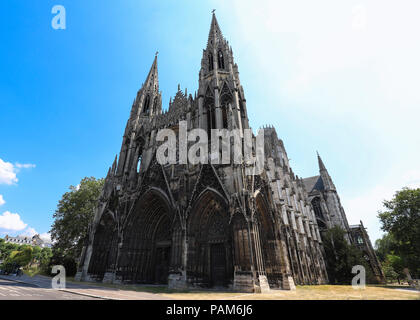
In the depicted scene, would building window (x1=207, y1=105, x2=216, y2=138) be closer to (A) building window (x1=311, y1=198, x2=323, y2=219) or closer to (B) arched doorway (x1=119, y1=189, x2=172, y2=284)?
(B) arched doorway (x1=119, y1=189, x2=172, y2=284)

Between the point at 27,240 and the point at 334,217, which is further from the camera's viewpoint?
the point at 27,240

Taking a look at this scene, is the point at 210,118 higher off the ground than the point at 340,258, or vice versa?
the point at 210,118

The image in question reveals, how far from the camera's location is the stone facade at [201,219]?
1356cm

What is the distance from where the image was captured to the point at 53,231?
26.6 metres

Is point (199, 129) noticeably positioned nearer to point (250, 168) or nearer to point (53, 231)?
point (250, 168)

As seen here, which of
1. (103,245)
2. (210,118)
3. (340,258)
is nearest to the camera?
(103,245)

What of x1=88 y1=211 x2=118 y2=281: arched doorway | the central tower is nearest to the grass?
the central tower

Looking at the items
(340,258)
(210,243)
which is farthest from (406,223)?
(210,243)

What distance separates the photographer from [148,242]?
1844cm

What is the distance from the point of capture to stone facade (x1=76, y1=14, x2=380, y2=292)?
534 inches

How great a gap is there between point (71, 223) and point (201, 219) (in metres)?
20.9

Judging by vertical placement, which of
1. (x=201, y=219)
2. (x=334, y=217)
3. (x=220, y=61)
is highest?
(x=220, y=61)

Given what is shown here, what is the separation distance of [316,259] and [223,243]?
1750cm

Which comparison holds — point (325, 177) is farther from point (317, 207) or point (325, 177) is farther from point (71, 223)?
point (71, 223)
